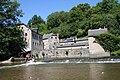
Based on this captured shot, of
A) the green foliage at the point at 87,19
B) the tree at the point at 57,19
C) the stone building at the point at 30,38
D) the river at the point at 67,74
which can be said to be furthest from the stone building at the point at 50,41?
the river at the point at 67,74

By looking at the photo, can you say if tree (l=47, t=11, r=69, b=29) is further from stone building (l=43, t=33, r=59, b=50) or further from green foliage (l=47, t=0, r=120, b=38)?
stone building (l=43, t=33, r=59, b=50)

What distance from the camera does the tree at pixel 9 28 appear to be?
1828 inches

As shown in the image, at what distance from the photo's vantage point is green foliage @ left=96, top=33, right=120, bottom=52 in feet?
205

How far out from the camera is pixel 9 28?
48281 mm

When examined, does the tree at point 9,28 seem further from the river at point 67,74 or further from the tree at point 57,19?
the tree at point 57,19

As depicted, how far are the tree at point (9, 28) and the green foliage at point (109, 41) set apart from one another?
23.1m

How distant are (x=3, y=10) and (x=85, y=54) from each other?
89.1ft

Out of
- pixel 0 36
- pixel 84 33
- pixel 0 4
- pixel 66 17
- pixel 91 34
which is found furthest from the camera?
pixel 66 17

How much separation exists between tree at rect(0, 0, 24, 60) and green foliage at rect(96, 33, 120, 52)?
75.9ft

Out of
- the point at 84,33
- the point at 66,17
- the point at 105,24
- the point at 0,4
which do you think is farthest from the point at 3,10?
the point at 66,17

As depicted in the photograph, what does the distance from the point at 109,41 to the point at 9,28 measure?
27.9 metres

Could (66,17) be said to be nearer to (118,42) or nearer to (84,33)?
(84,33)

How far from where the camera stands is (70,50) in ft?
224

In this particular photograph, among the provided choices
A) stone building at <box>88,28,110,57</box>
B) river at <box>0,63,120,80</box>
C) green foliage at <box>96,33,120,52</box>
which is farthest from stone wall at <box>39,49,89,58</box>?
river at <box>0,63,120,80</box>
